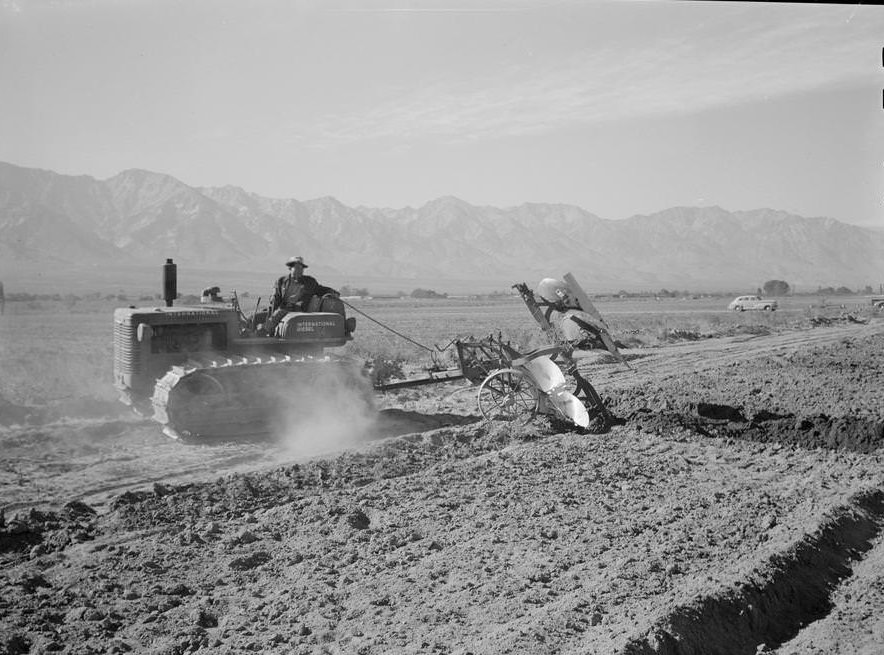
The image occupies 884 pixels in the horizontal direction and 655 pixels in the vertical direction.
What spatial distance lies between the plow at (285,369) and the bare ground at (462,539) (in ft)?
1.67

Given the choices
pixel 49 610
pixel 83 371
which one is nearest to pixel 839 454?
pixel 49 610

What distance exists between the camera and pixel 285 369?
487 inches

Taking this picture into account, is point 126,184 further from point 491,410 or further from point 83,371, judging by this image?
point 491,410

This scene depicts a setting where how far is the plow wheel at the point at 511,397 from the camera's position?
474 inches

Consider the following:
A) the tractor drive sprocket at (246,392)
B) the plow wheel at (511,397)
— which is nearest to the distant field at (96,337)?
the plow wheel at (511,397)

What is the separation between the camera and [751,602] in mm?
5680

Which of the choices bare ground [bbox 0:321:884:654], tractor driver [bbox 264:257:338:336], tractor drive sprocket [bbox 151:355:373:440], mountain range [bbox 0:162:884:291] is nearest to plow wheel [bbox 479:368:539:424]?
bare ground [bbox 0:321:884:654]

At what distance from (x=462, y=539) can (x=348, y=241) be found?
4775 inches

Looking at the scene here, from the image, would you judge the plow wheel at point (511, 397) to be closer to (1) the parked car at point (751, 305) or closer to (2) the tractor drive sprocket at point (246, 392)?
(2) the tractor drive sprocket at point (246, 392)

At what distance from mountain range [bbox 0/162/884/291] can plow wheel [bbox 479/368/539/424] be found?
32.3 meters

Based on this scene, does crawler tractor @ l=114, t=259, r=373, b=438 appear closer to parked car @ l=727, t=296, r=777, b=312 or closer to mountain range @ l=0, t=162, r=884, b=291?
mountain range @ l=0, t=162, r=884, b=291

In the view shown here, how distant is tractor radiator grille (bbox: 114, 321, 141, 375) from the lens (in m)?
12.3

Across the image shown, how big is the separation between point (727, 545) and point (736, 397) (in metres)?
7.47

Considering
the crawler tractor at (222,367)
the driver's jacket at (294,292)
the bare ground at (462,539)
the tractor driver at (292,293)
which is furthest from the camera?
the driver's jacket at (294,292)
